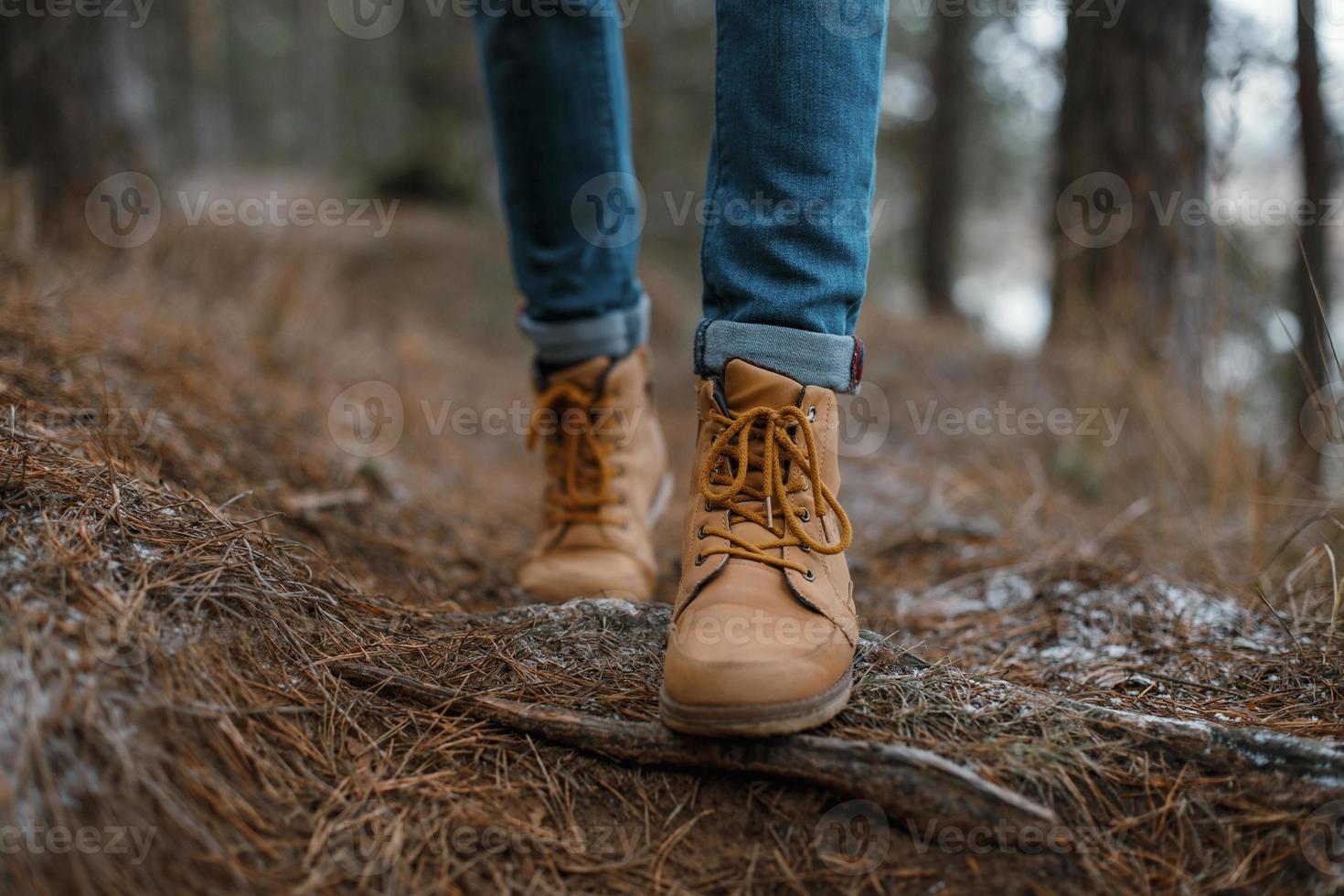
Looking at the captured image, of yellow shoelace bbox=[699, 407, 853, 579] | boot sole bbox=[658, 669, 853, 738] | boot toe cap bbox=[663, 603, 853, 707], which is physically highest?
yellow shoelace bbox=[699, 407, 853, 579]

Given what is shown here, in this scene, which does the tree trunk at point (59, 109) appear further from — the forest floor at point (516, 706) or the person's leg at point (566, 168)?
the person's leg at point (566, 168)

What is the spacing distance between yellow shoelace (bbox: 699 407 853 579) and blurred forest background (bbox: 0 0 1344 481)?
0.91 meters

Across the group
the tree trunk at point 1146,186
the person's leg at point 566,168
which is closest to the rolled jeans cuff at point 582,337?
the person's leg at point 566,168

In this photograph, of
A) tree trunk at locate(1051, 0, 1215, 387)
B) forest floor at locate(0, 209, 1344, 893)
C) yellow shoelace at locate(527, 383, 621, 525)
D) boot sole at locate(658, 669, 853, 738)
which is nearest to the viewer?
forest floor at locate(0, 209, 1344, 893)

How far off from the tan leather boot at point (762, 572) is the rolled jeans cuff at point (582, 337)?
1.65ft

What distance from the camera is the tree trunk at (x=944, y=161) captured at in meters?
6.60

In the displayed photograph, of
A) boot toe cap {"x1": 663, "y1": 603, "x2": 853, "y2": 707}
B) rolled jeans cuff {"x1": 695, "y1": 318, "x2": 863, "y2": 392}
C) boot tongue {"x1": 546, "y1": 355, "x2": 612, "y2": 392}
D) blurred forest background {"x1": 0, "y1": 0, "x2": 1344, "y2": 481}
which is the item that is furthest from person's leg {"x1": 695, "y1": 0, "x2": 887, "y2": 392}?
blurred forest background {"x1": 0, "y1": 0, "x2": 1344, "y2": 481}

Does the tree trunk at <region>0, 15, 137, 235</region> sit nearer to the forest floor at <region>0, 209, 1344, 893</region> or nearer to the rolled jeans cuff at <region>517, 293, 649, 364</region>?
the forest floor at <region>0, 209, 1344, 893</region>

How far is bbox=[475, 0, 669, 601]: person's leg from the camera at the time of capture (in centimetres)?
160

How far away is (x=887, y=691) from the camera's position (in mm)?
1076

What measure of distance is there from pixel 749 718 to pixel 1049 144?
6553 millimetres

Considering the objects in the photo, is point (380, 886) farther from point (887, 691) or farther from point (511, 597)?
point (511, 597)

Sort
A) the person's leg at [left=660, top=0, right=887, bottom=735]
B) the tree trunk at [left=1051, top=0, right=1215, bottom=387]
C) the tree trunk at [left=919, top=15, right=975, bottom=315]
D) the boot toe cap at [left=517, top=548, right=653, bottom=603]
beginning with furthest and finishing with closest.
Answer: the tree trunk at [left=919, top=15, right=975, bottom=315] < the tree trunk at [left=1051, top=0, right=1215, bottom=387] < the boot toe cap at [left=517, top=548, right=653, bottom=603] < the person's leg at [left=660, top=0, right=887, bottom=735]

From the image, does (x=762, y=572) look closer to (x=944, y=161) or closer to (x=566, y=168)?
(x=566, y=168)
